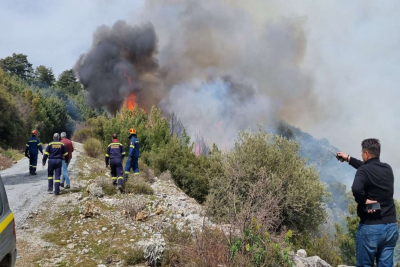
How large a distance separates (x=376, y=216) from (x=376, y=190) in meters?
0.27

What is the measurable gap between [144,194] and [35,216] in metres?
2.94

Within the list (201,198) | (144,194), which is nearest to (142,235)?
(144,194)

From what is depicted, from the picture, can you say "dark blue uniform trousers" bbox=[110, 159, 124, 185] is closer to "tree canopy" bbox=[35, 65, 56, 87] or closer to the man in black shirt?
the man in black shirt

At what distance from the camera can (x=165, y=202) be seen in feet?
26.9

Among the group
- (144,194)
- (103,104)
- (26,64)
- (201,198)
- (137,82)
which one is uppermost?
(26,64)

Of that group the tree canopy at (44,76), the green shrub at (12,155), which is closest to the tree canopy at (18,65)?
the tree canopy at (44,76)

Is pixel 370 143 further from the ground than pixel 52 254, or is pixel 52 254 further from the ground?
pixel 370 143

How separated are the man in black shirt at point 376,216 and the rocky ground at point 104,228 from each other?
1916mm

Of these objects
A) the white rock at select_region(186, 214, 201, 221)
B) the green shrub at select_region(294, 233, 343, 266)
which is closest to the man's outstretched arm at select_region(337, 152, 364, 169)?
the white rock at select_region(186, 214, 201, 221)

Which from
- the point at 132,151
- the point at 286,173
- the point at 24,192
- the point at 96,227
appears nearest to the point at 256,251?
the point at 96,227

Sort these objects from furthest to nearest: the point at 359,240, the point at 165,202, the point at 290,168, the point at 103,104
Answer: the point at 103,104, the point at 290,168, the point at 165,202, the point at 359,240

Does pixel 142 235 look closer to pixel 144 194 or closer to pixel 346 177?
pixel 144 194

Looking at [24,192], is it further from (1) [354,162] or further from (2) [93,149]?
(2) [93,149]

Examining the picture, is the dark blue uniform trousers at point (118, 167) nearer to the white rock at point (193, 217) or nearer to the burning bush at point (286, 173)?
the white rock at point (193, 217)
